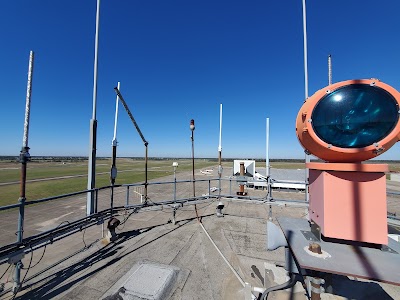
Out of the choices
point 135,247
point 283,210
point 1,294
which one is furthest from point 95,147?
point 283,210

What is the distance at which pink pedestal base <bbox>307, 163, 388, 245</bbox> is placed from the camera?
1605 mm

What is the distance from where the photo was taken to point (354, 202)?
1.66 meters

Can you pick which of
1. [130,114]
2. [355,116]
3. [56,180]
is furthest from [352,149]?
[56,180]

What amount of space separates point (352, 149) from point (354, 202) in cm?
46

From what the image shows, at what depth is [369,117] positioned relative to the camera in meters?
1.75

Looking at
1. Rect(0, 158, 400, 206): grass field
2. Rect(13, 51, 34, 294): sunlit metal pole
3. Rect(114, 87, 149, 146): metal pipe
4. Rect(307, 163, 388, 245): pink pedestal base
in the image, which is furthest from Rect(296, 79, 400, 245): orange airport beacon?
Rect(114, 87, 149, 146): metal pipe

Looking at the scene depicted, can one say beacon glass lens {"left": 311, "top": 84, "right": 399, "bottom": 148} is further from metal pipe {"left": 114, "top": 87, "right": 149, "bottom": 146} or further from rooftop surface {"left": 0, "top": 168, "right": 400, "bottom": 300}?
metal pipe {"left": 114, "top": 87, "right": 149, "bottom": 146}

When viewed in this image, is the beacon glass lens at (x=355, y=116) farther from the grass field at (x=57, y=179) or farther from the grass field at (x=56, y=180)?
the grass field at (x=56, y=180)

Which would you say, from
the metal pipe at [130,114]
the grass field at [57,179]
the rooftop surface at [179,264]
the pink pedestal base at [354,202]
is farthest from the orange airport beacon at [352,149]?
the metal pipe at [130,114]

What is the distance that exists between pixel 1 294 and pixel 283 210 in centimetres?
1028

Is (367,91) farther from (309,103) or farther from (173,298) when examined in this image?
(173,298)

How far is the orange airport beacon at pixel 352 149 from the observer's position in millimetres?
1622

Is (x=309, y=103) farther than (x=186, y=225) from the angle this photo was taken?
No

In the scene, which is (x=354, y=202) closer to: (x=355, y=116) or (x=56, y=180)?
(x=355, y=116)
